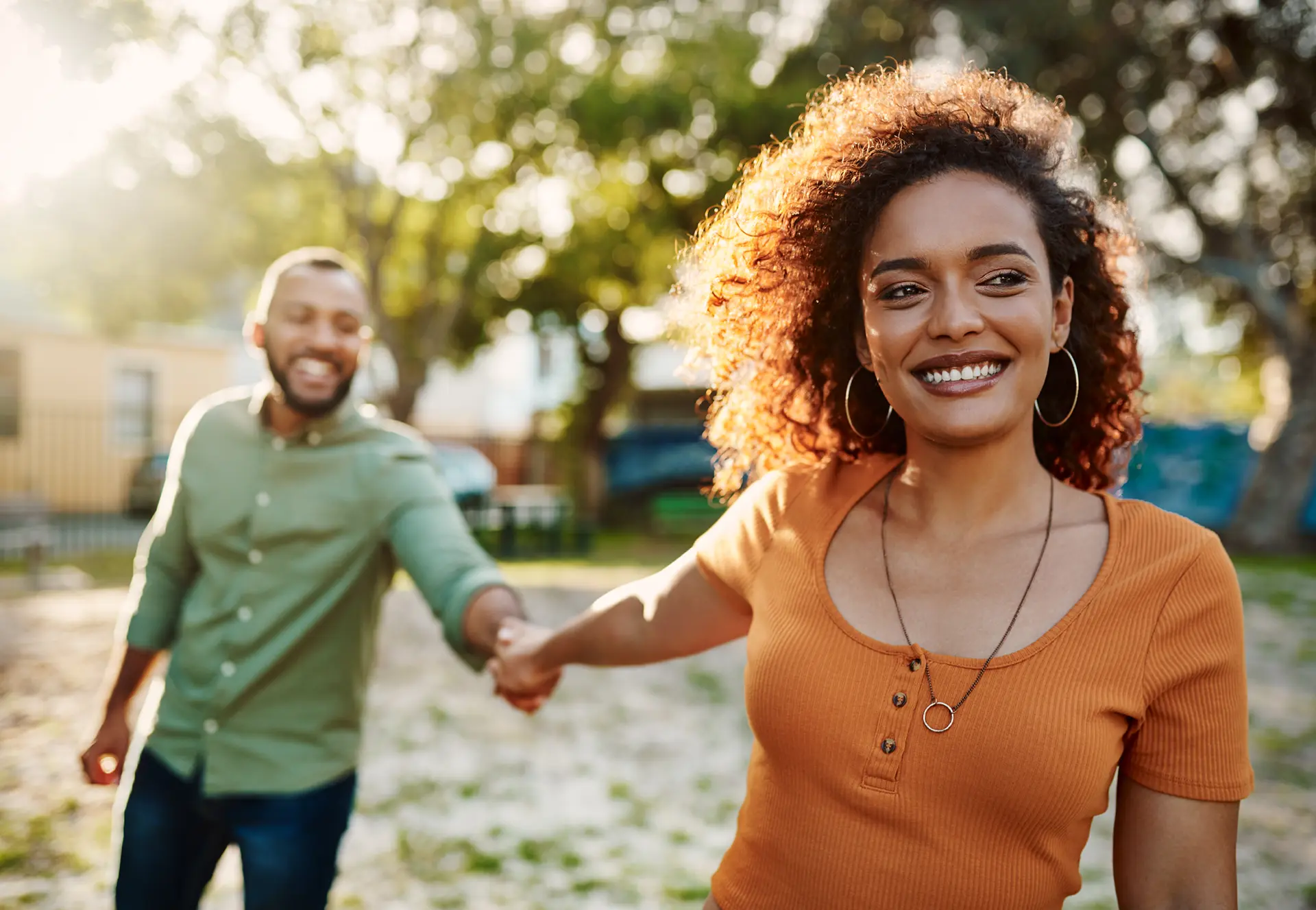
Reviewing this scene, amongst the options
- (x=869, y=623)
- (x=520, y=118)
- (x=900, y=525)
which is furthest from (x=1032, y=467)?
(x=520, y=118)

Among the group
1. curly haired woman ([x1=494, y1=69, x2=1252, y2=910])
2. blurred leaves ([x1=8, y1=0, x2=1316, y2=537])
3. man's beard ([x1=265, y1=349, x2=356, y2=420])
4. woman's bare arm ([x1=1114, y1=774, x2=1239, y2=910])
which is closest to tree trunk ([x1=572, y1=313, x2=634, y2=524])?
blurred leaves ([x1=8, y1=0, x2=1316, y2=537])

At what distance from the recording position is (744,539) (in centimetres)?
207

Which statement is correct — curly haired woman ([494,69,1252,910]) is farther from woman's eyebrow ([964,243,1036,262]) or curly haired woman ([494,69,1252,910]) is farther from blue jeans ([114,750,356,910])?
blue jeans ([114,750,356,910])

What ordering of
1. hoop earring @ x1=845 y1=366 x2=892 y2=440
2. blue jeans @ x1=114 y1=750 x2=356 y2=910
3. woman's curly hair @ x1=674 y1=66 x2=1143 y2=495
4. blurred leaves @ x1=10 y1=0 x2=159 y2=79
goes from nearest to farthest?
woman's curly hair @ x1=674 y1=66 x2=1143 y2=495
hoop earring @ x1=845 y1=366 x2=892 y2=440
blue jeans @ x1=114 y1=750 x2=356 y2=910
blurred leaves @ x1=10 y1=0 x2=159 y2=79

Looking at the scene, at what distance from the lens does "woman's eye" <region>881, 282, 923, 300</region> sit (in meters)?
1.85

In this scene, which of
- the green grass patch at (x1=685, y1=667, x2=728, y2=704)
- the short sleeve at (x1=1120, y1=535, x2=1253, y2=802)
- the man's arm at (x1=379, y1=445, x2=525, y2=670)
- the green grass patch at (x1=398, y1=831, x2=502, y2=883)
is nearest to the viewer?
the short sleeve at (x1=1120, y1=535, x2=1253, y2=802)

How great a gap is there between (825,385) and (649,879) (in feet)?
10.6

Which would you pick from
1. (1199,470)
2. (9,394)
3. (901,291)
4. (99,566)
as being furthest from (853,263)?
(9,394)

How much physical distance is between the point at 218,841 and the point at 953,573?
2.03 m

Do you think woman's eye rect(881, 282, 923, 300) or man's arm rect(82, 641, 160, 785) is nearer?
woman's eye rect(881, 282, 923, 300)

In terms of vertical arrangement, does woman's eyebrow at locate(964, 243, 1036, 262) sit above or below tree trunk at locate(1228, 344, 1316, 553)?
above

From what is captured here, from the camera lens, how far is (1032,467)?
1.94 meters

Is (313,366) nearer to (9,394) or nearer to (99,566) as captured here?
(99,566)

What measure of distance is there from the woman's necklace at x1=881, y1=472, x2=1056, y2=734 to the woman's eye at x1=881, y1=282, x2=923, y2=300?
0.40 metres
